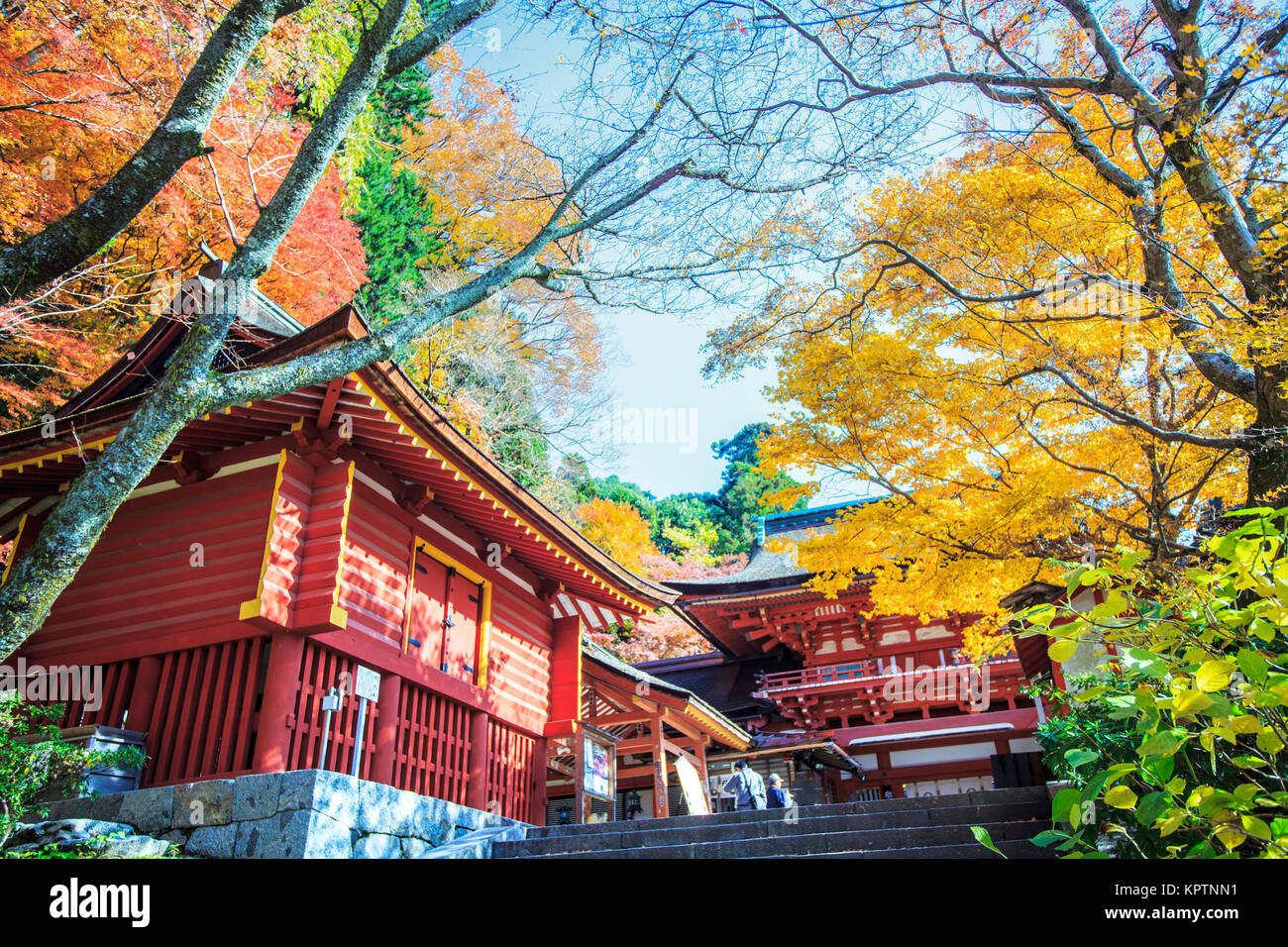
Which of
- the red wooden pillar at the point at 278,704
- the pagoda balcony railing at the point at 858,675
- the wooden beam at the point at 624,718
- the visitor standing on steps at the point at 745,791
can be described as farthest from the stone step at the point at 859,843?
the pagoda balcony railing at the point at 858,675

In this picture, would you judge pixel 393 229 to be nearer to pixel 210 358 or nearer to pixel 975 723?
pixel 210 358

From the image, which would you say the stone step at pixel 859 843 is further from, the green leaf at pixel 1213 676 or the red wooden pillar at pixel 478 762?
the green leaf at pixel 1213 676

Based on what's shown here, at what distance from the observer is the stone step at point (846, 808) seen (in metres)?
6.49

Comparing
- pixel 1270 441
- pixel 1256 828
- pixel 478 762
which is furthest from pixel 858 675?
pixel 1256 828

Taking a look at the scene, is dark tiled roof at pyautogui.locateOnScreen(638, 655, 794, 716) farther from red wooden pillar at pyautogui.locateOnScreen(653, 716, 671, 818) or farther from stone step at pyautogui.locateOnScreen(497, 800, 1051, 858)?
stone step at pyautogui.locateOnScreen(497, 800, 1051, 858)

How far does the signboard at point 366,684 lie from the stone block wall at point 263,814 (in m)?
1.66

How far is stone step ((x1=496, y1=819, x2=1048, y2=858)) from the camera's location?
5.77 metres

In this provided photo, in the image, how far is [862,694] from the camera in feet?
58.1

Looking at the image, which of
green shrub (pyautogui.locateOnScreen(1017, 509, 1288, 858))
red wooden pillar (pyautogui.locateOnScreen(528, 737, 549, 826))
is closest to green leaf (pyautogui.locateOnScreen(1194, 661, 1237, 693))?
green shrub (pyautogui.locateOnScreen(1017, 509, 1288, 858))

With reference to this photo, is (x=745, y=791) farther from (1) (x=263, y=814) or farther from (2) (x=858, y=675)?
(2) (x=858, y=675)

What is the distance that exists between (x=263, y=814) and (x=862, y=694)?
47.6ft

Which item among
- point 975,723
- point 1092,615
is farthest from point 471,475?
point 975,723

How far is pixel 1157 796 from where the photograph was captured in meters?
2.16

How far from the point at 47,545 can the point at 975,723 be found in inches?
656
